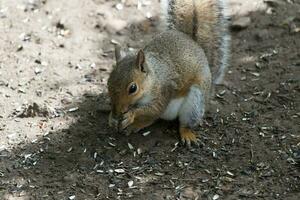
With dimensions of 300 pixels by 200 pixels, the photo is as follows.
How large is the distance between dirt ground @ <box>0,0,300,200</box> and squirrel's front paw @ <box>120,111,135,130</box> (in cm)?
21

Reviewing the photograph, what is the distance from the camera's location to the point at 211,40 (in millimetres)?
3658

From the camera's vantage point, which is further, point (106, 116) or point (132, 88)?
point (106, 116)

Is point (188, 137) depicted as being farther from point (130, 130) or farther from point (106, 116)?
point (106, 116)

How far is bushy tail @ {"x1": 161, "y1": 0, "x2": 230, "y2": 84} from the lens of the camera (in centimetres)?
363

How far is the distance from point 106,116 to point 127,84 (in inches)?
19.5

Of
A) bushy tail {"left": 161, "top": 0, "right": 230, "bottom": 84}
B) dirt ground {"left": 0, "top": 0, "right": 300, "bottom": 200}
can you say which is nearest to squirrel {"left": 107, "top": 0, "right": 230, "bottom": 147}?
→ bushy tail {"left": 161, "top": 0, "right": 230, "bottom": 84}

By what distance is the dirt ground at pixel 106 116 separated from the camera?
124 inches

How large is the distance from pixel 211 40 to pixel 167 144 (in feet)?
2.21

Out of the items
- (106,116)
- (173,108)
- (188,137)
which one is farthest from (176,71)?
(106,116)

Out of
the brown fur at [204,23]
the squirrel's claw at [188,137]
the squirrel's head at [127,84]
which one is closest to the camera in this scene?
the squirrel's head at [127,84]

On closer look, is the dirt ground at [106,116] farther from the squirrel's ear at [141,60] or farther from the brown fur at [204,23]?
the squirrel's ear at [141,60]

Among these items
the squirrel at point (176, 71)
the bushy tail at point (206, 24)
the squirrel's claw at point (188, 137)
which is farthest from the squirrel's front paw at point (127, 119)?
the bushy tail at point (206, 24)

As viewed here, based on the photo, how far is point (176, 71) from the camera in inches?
134

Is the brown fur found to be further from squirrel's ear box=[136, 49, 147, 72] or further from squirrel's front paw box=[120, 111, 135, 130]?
squirrel's front paw box=[120, 111, 135, 130]
